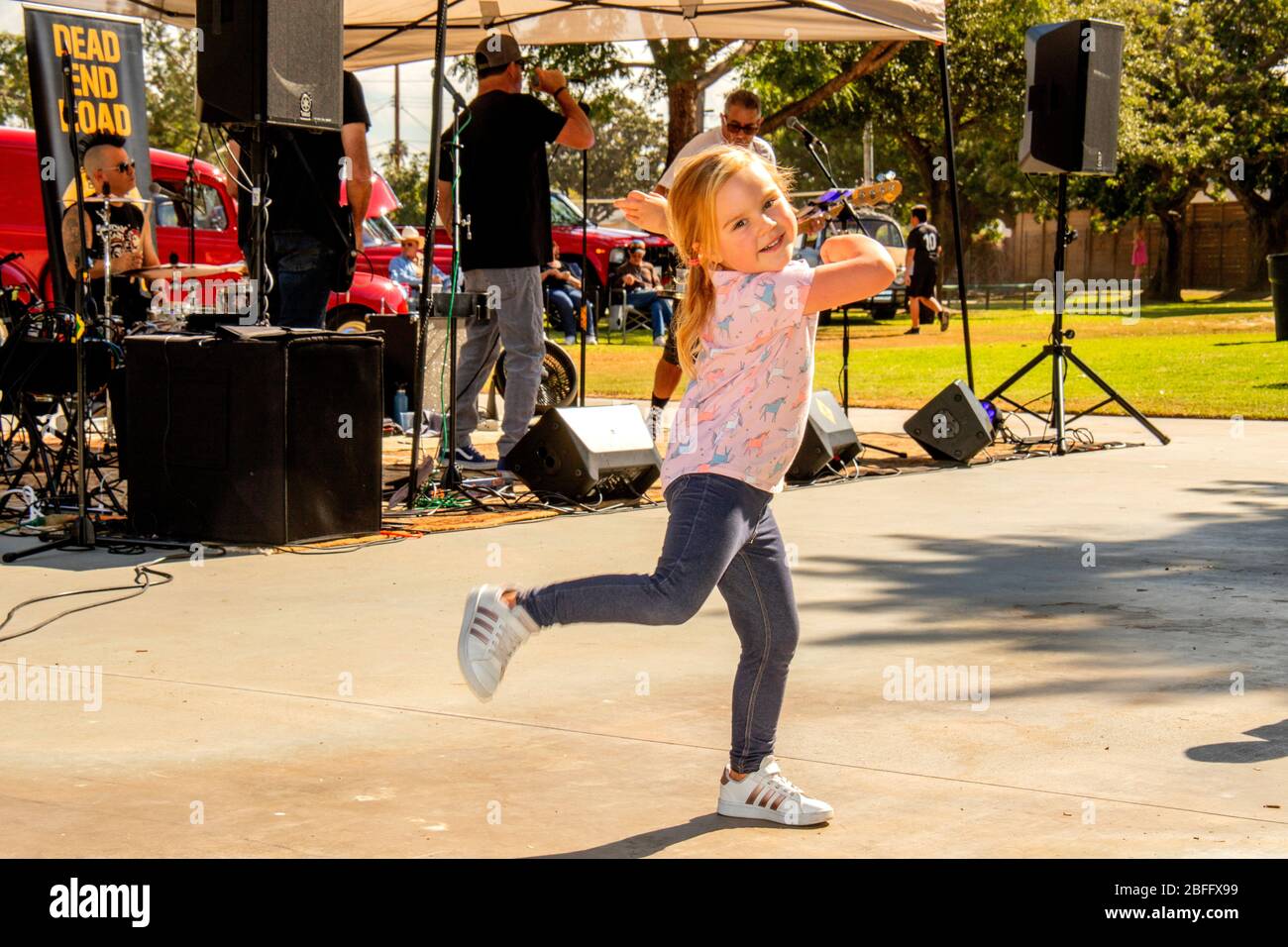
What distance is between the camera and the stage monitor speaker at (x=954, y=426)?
1078 centimetres

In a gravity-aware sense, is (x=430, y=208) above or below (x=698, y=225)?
above

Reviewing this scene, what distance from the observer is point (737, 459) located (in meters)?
3.75

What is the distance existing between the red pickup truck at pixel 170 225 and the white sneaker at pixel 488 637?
1069 cm

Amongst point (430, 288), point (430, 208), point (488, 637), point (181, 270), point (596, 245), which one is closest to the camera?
point (488, 637)

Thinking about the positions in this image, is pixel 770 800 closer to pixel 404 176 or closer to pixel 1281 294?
pixel 1281 294

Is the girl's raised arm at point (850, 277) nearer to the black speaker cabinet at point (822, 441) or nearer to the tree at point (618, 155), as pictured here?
the black speaker cabinet at point (822, 441)

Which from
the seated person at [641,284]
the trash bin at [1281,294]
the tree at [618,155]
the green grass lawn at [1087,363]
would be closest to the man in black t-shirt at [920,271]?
the green grass lawn at [1087,363]

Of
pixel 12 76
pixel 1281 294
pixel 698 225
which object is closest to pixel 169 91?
pixel 12 76

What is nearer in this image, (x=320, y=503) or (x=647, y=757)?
(x=647, y=757)

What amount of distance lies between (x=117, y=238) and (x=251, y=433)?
3688mm
